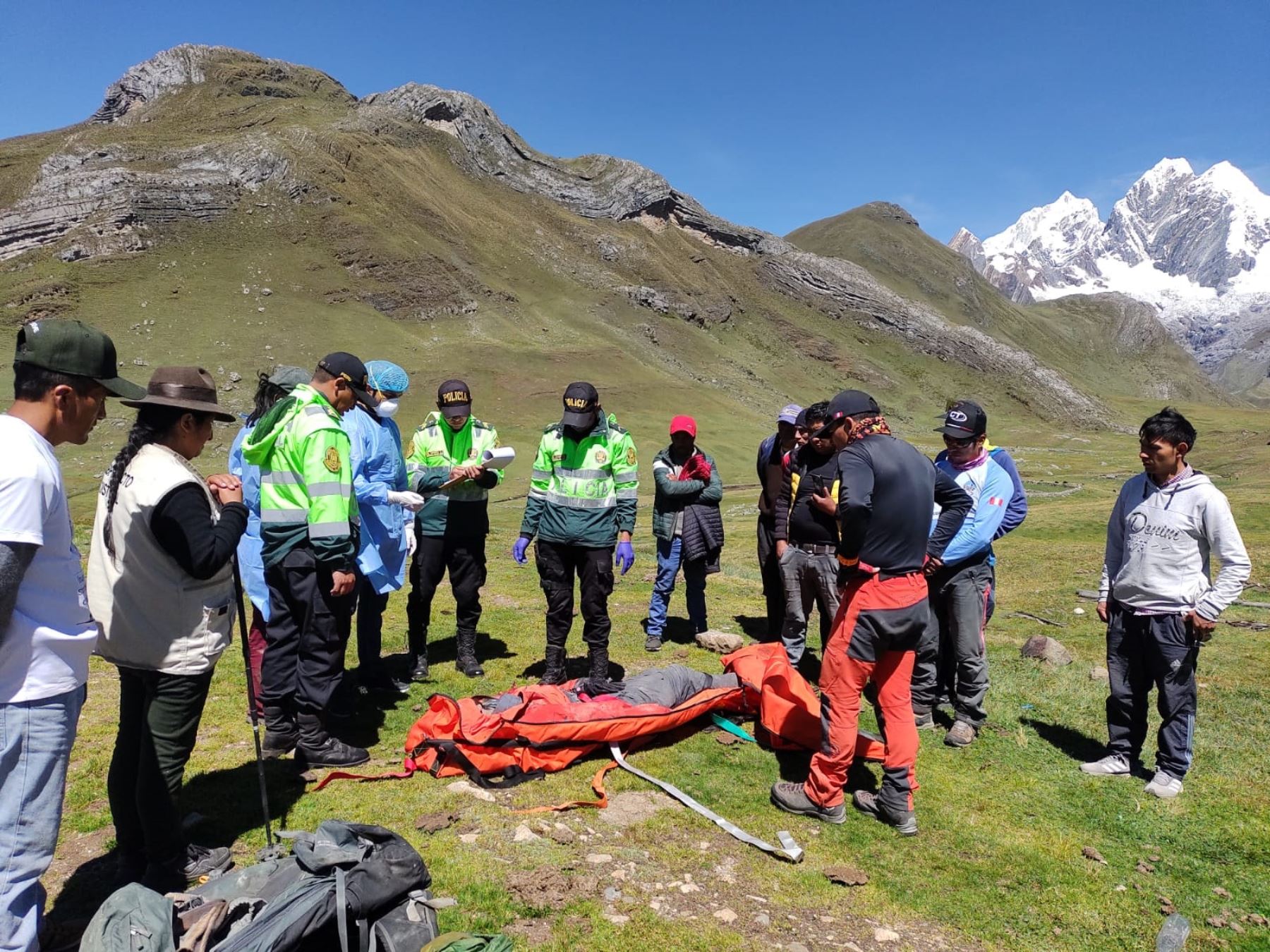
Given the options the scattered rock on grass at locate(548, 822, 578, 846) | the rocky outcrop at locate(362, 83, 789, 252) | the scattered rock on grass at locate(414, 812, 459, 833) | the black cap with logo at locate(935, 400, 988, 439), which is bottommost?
the scattered rock on grass at locate(548, 822, 578, 846)

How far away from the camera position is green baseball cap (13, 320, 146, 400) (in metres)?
2.95

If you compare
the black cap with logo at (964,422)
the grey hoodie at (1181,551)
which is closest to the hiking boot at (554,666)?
the black cap with logo at (964,422)

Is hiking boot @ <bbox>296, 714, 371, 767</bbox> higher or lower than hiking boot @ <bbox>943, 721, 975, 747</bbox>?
higher

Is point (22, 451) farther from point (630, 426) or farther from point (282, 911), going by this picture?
point (630, 426)

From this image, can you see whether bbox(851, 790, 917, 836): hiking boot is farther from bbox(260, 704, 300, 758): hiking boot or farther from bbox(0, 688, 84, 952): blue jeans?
bbox(0, 688, 84, 952): blue jeans

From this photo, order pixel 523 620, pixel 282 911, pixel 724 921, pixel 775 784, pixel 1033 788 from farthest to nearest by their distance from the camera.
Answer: pixel 523 620
pixel 1033 788
pixel 775 784
pixel 724 921
pixel 282 911

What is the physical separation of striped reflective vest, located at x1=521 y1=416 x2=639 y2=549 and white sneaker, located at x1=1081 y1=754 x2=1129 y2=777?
4.67 m

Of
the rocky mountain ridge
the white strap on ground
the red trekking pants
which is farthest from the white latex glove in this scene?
the rocky mountain ridge

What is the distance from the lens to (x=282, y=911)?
3297mm

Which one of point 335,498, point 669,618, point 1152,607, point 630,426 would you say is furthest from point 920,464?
point 630,426

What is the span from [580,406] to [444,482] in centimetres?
172

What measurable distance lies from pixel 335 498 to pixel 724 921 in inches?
148

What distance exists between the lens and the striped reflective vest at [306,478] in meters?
5.11

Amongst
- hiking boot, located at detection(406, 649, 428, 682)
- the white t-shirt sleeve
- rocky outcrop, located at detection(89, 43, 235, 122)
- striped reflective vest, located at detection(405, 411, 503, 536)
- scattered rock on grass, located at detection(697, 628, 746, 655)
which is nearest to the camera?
the white t-shirt sleeve
